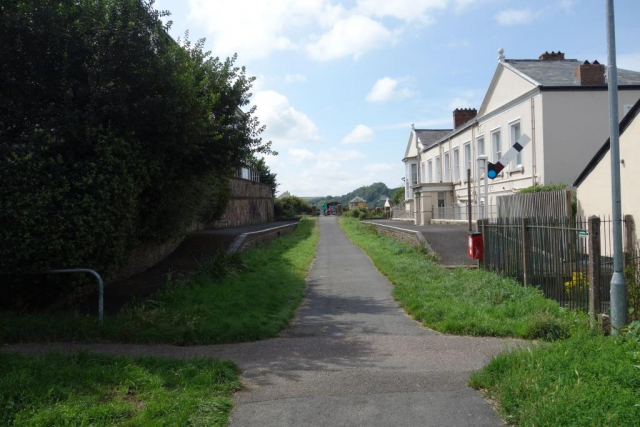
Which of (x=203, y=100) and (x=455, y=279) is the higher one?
(x=203, y=100)

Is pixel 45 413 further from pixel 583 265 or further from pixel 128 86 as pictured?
pixel 583 265

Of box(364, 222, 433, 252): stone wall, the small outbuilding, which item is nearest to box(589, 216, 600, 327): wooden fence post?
box(364, 222, 433, 252): stone wall

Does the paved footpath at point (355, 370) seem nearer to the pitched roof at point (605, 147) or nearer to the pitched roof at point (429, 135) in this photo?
the pitched roof at point (605, 147)

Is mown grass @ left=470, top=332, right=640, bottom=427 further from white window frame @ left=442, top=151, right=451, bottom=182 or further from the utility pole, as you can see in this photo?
white window frame @ left=442, top=151, right=451, bottom=182

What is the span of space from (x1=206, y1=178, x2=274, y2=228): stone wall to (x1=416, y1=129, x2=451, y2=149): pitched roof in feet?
42.7

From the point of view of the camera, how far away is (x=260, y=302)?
408 inches

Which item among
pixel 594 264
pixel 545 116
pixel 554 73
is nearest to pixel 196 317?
pixel 594 264

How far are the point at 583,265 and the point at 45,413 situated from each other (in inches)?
304

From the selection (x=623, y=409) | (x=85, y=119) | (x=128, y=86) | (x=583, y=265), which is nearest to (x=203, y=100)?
(x=128, y=86)

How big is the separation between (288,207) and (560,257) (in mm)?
57906

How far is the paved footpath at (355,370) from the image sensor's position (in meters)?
5.05

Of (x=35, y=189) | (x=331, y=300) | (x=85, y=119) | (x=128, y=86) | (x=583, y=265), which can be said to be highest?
(x=128, y=86)

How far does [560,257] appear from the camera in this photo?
9719 millimetres

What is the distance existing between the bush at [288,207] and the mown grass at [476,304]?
4591 cm
